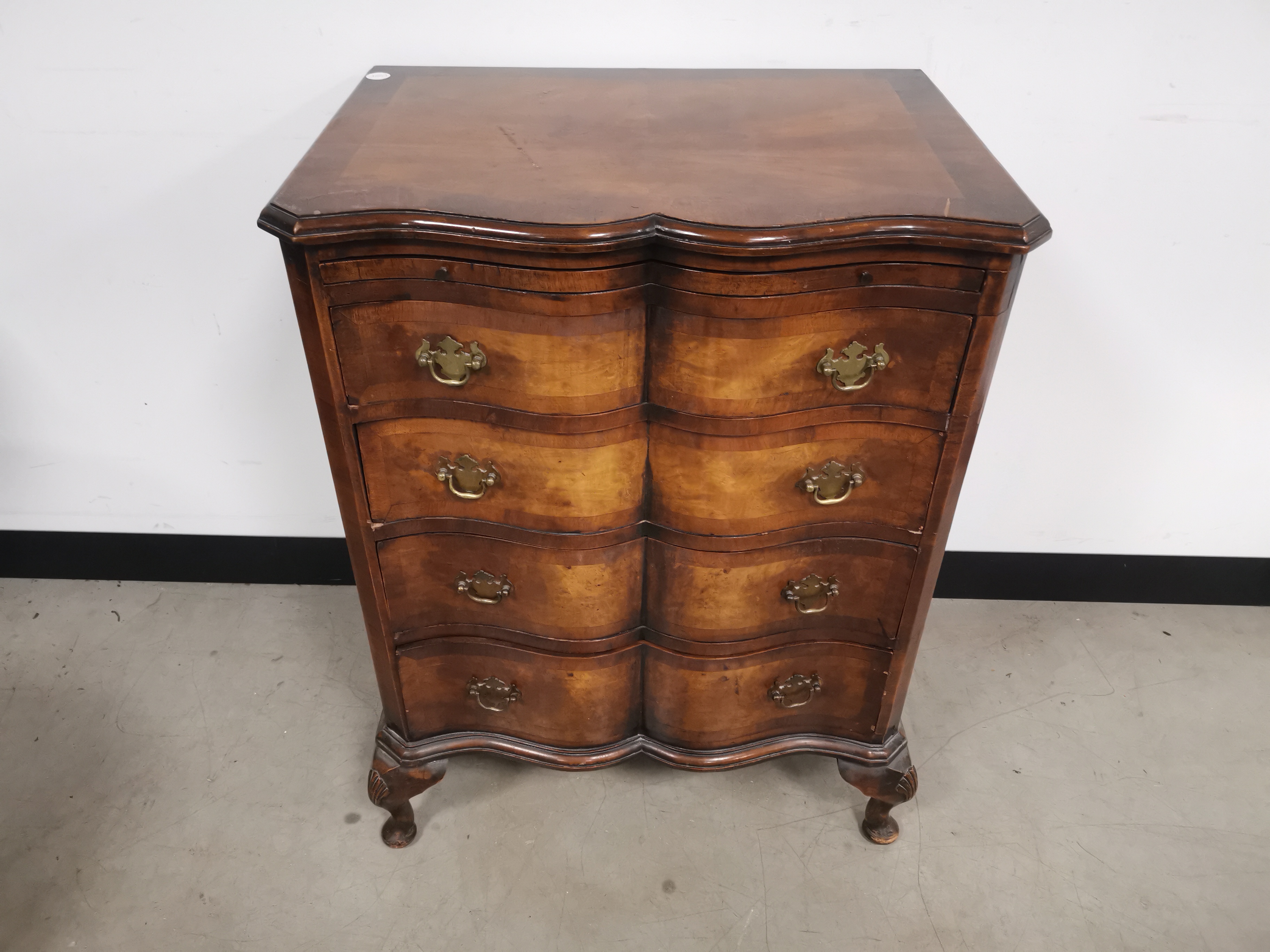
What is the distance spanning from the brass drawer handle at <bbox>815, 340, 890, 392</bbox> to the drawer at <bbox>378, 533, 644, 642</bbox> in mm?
412

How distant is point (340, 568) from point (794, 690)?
1.33 metres

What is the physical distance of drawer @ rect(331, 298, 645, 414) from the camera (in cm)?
122

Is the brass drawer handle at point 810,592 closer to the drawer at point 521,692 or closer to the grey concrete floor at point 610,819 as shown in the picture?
the drawer at point 521,692

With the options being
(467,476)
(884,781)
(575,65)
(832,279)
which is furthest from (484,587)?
(575,65)

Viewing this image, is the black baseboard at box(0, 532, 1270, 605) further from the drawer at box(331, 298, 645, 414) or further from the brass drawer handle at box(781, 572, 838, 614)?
the drawer at box(331, 298, 645, 414)

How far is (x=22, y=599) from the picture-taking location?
93.5 inches

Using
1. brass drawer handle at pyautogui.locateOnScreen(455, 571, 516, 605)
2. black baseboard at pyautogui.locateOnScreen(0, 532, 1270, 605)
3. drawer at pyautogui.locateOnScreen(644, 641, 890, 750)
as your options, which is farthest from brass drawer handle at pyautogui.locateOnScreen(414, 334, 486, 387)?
black baseboard at pyautogui.locateOnScreen(0, 532, 1270, 605)

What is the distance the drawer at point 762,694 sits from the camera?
160cm

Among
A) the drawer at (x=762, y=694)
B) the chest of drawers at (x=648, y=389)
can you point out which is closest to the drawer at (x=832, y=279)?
the chest of drawers at (x=648, y=389)

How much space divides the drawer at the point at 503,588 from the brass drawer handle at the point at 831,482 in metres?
0.28

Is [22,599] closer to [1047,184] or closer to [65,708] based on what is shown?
[65,708]

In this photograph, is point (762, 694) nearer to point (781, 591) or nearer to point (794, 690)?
point (794, 690)

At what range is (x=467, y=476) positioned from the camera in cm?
138

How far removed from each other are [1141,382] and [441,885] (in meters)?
1.86
